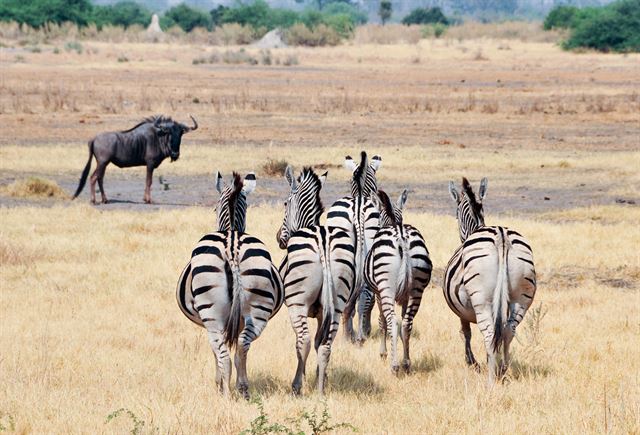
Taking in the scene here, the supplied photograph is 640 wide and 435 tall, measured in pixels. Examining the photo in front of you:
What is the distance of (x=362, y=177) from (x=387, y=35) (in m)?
76.3

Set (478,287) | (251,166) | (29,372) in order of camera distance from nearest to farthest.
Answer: (478,287) < (29,372) < (251,166)

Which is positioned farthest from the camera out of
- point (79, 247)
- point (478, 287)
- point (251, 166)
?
point (251, 166)

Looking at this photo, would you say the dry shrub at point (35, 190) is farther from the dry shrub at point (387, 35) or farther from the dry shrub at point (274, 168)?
the dry shrub at point (387, 35)

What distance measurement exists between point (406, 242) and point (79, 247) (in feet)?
22.7

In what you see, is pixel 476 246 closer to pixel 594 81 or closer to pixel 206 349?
pixel 206 349

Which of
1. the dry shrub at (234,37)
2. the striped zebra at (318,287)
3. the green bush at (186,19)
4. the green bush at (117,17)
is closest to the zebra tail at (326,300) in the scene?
the striped zebra at (318,287)

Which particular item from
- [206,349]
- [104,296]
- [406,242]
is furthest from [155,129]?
[406,242]

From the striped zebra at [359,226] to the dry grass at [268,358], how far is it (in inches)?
8.3

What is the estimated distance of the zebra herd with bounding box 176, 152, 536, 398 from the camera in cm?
688

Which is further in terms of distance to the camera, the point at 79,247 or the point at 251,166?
the point at 251,166

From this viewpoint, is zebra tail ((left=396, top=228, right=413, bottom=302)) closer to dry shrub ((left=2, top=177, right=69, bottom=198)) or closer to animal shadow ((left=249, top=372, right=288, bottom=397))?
animal shadow ((left=249, top=372, right=288, bottom=397))

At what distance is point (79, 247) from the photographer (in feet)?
45.2

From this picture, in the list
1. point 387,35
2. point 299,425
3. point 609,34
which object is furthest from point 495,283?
point 387,35

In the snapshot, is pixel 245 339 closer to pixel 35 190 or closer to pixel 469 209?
pixel 469 209
